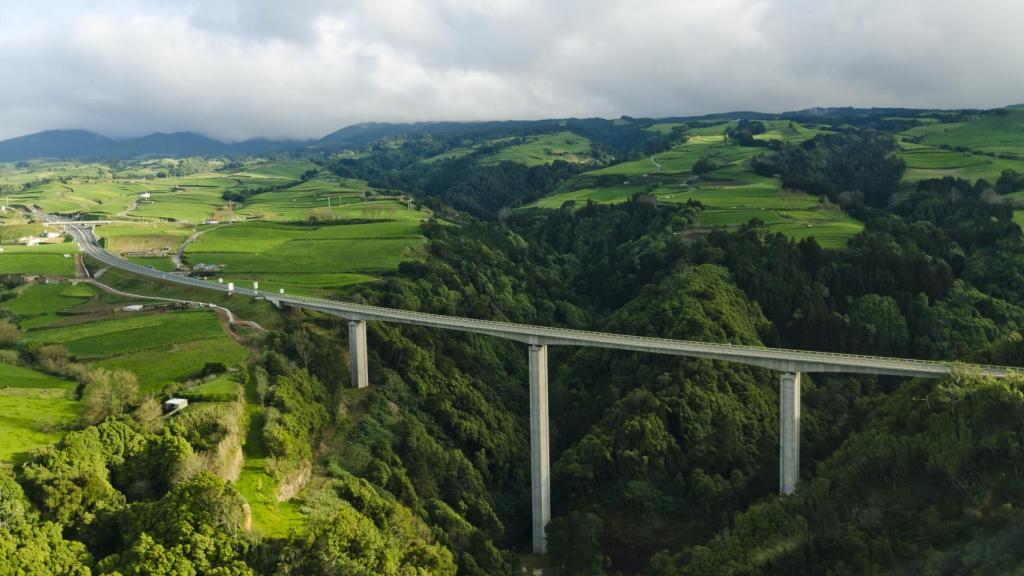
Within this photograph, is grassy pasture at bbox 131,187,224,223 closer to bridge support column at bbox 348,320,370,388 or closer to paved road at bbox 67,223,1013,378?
paved road at bbox 67,223,1013,378

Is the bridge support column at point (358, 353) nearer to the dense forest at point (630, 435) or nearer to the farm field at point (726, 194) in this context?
the dense forest at point (630, 435)

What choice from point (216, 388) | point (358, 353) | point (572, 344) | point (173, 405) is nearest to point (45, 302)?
point (358, 353)

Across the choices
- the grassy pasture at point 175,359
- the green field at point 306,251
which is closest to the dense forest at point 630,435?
the grassy pasture at point 175,359

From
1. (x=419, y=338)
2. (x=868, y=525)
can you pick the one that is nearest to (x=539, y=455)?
(x=419, y=338)

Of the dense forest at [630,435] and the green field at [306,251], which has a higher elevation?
the green field at [306,251]

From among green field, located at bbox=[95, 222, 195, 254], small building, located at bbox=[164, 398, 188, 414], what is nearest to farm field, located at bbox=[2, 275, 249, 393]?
small building, located at bbox=[164, 398, 188, 414]
